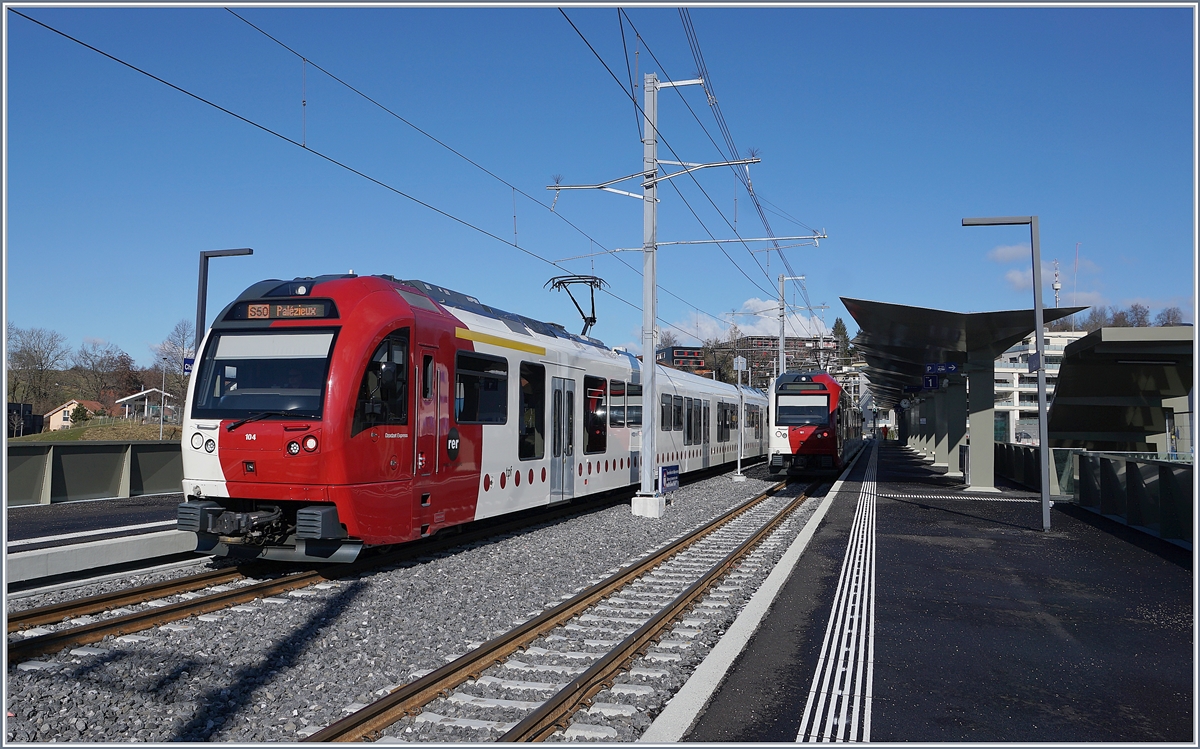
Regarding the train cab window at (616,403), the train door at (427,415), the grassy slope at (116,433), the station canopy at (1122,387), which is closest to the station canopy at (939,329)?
the station canopy at (1122,387)

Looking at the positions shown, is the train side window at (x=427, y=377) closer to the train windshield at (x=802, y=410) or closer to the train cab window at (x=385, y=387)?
the train cab window at (x=385, y=387)

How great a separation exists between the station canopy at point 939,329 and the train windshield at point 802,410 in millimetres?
2524

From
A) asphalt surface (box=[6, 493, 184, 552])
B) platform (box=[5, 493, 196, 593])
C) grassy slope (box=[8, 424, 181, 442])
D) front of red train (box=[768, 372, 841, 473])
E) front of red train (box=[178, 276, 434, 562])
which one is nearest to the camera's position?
platform (box=[5, 493, 196, 593])

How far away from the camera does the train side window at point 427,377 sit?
9.93 meters

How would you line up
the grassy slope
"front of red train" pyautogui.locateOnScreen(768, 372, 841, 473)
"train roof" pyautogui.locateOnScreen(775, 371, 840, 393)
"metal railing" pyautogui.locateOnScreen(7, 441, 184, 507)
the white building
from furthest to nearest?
the white building, the grassy slope, "train roof" pyautogui.locateOnScreen(775, 371, 840, 393), "front of red train" pyautogui.locateOnScreen(768, 372, 841, 473), "metal railing" pyautogui.locateOnScreen(7, 441, 184, 507)

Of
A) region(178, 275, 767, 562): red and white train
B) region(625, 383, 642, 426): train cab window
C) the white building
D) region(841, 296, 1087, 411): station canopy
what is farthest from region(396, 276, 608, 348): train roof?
the white building

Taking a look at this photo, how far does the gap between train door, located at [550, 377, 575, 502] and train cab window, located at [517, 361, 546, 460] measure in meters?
0.36

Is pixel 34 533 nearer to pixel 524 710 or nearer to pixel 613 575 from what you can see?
pixel 613 575

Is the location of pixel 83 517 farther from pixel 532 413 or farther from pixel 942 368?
pixel 942 368

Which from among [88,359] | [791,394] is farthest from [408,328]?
[88,359]

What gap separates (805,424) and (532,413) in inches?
639

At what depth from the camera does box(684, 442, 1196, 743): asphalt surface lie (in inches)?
201

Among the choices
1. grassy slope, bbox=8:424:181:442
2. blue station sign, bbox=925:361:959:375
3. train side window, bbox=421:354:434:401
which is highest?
blue station sign, bbox=925:361:959:375

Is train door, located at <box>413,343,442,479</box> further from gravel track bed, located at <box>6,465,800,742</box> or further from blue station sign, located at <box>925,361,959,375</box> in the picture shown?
blue station sign, located at <box>925,361,959,375</box>
